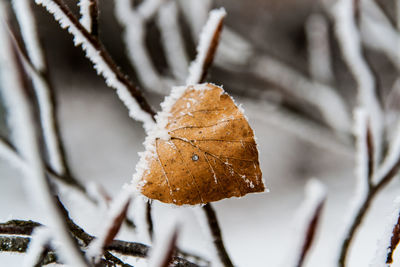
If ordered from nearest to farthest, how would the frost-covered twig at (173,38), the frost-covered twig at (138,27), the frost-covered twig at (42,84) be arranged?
the frost-covered twig at (42,84) < the frost-covered twig at (138,27) < the frost-covered twig at (173,38)

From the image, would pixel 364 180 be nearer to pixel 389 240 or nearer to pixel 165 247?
pixel 389 240

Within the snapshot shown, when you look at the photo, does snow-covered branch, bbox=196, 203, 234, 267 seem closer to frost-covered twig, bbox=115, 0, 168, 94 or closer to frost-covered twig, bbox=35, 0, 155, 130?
frost-covered twig, bbox=35, 0, 155, 130

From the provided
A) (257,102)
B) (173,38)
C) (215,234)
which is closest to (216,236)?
(215,234)

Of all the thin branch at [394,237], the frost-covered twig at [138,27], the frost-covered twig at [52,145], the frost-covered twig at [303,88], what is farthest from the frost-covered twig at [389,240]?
the frost-covered twig at [303,88]

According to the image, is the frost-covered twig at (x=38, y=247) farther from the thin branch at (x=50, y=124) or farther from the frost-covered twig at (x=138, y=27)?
the frost-covered twig at (x=138, y=27)

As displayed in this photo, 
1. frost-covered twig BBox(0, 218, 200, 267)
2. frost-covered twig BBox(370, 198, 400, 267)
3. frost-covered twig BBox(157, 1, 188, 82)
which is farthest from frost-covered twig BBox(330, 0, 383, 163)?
frost-covered twig BBox(157, 1, 188, 82)
